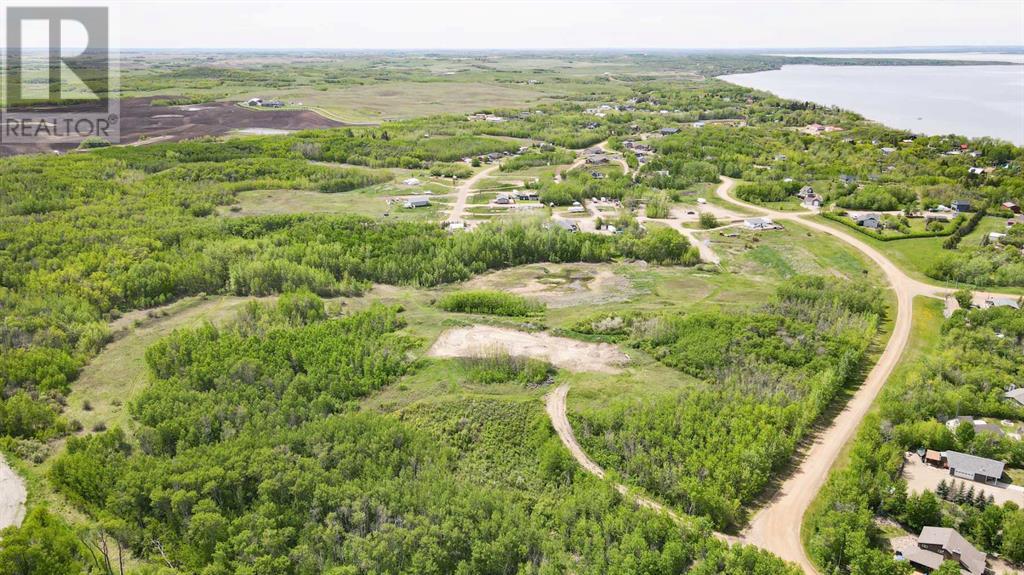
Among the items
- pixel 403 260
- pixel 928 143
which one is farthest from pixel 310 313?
pixel 928 143

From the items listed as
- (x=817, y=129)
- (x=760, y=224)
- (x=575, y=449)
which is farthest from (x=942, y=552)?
(x=817, y=129)

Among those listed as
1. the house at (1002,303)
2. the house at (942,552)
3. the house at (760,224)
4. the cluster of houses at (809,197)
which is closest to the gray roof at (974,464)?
the house at (942,552)

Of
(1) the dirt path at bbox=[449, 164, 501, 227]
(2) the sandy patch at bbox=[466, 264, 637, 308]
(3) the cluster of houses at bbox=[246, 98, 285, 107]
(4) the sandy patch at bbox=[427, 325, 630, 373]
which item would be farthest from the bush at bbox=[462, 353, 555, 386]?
(3) the cluster of houses at bbox=[246, 98, 285, 107]

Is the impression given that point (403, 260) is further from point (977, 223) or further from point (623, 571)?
point (977, 223)

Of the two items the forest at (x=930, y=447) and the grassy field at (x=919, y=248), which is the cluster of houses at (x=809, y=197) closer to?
the grassy field at (x=919, y=248)

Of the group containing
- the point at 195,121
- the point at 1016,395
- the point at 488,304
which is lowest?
the point at 1016,395

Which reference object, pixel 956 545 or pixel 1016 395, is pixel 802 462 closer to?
pixel 956 545

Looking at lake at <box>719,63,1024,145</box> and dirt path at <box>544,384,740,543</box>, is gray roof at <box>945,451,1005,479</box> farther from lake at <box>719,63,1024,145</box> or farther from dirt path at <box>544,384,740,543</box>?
lake at <box>719,63,1024,145</box>
